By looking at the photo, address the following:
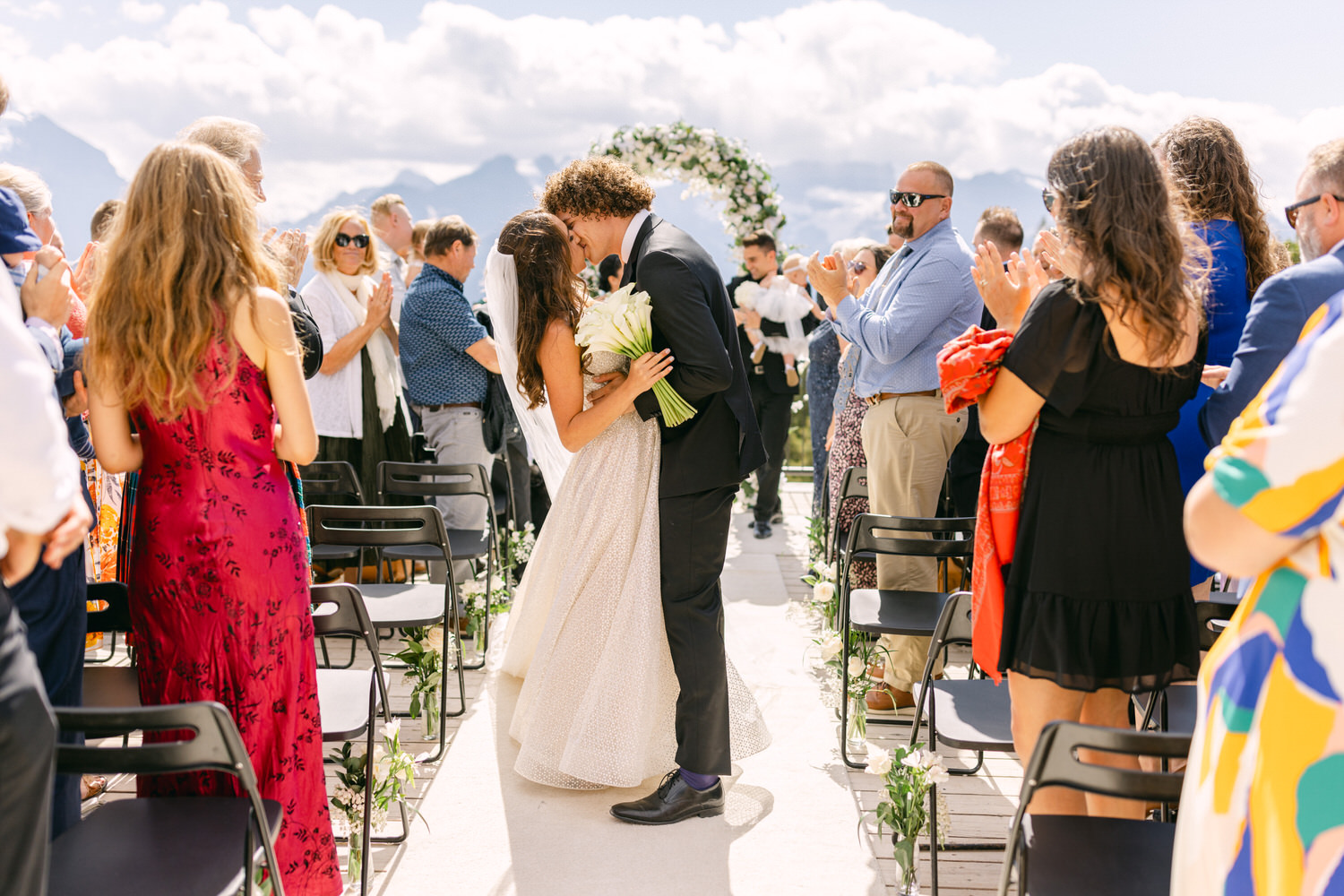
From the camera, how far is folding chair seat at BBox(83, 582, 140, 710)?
8.04 ft

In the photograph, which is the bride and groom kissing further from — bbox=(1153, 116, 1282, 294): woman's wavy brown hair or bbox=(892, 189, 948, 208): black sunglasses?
bbox=(892, 189, 948, 208): black sunglasses

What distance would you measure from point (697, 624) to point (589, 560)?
449mm

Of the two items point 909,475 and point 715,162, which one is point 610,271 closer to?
point 715,162

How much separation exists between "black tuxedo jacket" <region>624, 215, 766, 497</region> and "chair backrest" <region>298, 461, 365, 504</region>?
2.11m

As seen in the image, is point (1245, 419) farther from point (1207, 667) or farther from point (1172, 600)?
point (1172, 600)

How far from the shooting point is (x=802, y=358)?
7453mm

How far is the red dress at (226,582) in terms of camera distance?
7.20ft

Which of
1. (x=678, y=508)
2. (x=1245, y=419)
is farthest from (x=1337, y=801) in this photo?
(x=678, y=508)

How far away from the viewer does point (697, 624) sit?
309 cm

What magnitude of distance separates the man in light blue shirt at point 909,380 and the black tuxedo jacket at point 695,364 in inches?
42.9

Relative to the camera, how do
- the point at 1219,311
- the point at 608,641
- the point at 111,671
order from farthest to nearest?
the point at 608,641, the point at 1219,311, the point at 111,671

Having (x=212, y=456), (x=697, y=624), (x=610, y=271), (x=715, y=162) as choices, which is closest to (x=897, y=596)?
(x=697, y=624)

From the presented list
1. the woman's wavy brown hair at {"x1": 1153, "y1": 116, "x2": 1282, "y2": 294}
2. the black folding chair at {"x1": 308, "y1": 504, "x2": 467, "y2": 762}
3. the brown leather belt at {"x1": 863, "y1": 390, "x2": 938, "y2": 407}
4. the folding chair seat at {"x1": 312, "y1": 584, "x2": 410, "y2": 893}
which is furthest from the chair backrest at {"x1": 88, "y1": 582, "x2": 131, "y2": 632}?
the woman's wavy brown hair at {"x1": 1153, "y1": 116, "x2": 1282, "y2": 294}

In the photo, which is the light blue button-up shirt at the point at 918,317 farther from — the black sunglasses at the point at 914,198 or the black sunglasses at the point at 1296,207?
the black sunglasses at the point at 1296,207
